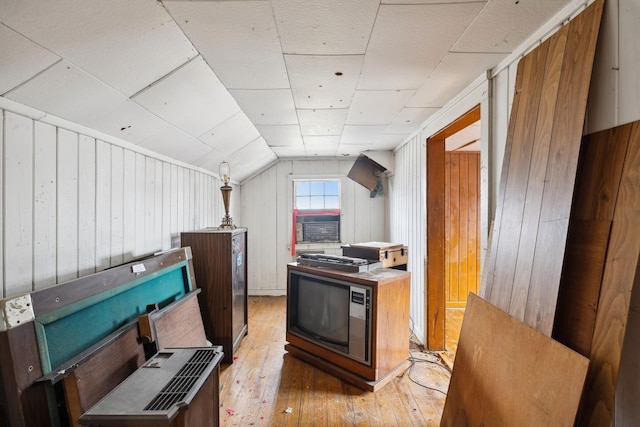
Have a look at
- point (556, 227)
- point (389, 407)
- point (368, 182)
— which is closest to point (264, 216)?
point (368, 182)

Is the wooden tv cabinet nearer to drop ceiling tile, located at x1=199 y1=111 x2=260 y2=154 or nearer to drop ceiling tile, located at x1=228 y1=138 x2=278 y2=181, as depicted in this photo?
drop ceiling tile, located at x1=199 y1=111 x2=260 y2=154

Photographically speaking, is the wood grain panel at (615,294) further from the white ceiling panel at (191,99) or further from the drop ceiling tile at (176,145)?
the drop ceiling tile at (176,145)

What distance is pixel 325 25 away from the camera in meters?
1.33

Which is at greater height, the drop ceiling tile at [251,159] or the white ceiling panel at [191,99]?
the white ceiling panel at [191,99]

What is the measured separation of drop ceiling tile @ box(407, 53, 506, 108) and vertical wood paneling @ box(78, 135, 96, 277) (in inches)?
82.6

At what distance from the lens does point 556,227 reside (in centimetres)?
115

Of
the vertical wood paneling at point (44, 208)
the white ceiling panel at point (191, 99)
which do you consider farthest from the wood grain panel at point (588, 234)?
the vertical wood paneling at point (44, 208)

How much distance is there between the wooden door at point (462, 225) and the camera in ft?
13.4

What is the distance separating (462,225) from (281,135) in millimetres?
2768

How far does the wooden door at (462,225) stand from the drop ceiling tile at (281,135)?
2221mm

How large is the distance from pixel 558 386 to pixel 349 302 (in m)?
1.49

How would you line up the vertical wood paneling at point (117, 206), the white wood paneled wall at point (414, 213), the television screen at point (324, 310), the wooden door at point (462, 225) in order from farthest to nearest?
the wooden door at point (462, 225) → the white wood paneled wall at point (414, 213) → the television screen at point (324, 310) → the vertical wood paneling at point (117, 206)

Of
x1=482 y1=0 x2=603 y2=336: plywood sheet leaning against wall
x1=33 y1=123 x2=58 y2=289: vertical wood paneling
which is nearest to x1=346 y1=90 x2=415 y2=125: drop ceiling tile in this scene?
x1=482 y1=0 x2=603 y2=336: plywood sheet leaning against wall

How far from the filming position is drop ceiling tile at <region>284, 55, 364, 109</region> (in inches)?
64.7
